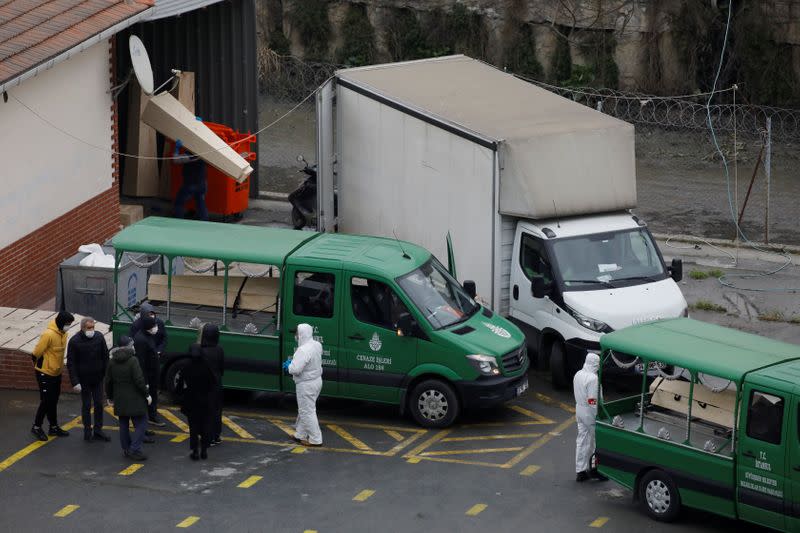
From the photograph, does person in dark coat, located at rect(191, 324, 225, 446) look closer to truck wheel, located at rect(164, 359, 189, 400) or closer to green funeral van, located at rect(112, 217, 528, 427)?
green funeral van, located at rect(112, 217, 528, 427)

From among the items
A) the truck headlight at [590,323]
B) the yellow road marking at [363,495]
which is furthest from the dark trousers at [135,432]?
the truck headlight at [590,323]

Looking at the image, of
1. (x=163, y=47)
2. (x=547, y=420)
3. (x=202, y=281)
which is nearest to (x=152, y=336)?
(x=202, y=281)

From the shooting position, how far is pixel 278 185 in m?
27.3

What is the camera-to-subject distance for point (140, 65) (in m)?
21.0

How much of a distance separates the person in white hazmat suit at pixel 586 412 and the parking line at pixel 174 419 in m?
4.32

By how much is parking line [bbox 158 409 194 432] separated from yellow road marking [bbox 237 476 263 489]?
163cm

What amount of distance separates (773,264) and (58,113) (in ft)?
36.2

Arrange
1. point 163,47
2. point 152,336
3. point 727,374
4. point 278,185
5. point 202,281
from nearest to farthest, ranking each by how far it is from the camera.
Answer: point 727,374 < point 152,336 < point 202,281 < point 163,47 < point 278,185

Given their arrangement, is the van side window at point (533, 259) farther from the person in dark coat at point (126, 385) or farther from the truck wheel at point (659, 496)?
the person in dark coat at point (126, 385)

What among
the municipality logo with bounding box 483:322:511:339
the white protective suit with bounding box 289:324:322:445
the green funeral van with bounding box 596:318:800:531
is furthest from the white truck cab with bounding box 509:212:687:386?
the white protective suit with bounding box 289:324:322:445

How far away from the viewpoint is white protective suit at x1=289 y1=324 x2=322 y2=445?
47.9 feet

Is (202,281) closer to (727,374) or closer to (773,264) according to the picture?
(727,374)

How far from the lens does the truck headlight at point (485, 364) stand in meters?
15.2

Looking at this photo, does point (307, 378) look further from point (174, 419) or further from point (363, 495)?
point (174, 419)
